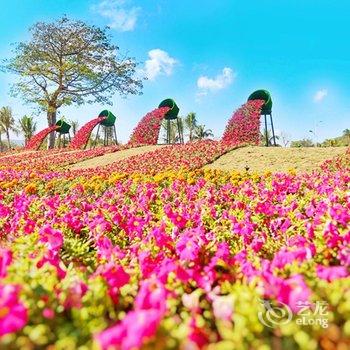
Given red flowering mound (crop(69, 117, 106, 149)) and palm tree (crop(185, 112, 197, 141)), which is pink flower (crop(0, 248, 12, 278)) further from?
palm tree (crop(185, 112, 197, 141))

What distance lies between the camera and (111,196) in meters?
7.38

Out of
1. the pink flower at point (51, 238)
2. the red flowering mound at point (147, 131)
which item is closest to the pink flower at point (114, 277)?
the pink flower at point (51, 238)

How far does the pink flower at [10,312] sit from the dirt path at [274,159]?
11.9 m

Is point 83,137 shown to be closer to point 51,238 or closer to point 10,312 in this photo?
point 51,238

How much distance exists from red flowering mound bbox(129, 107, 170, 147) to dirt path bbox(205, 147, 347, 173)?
8.19 metres

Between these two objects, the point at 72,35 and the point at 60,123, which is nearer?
the point at 72,35

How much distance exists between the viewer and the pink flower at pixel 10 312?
58.9 inches

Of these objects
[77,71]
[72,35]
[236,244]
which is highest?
[72,35]

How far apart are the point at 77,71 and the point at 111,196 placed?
3265 cm

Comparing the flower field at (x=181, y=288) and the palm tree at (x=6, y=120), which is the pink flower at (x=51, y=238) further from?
the palm tree at (x=6, y=120)

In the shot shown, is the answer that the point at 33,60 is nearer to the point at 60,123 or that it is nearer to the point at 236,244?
the point at 60,123

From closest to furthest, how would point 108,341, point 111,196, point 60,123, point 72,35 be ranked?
point 108,341 → point 111,196 → point 72,35 → point 60,123

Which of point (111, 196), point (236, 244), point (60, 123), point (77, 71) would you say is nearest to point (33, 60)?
point (77, 71)

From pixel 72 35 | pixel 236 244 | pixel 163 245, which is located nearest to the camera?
pixel 163 245
